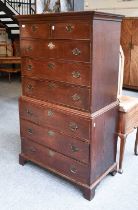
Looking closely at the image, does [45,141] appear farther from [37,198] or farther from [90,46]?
[90,46]

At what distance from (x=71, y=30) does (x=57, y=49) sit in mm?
206

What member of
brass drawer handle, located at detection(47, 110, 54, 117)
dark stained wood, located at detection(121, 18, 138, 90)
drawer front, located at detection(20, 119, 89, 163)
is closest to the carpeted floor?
drawer front, located at detection(20, 119, 89, 163)

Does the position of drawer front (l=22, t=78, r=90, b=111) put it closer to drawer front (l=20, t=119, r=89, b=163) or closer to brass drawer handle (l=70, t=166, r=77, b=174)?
drawer front (l=20, t=119, r=89, b=163)

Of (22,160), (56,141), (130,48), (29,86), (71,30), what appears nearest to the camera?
(71,30)

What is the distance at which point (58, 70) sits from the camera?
6.50 feet

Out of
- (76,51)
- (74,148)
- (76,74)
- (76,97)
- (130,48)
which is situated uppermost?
(130,48)

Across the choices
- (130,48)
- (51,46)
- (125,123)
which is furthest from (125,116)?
(130,48)

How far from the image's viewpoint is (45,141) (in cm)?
224

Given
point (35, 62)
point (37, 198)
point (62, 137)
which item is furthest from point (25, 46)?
point (37, 198)

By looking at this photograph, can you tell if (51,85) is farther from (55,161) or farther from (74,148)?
(55,161)

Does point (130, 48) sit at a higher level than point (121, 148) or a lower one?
higher

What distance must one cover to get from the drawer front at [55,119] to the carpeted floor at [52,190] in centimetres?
51

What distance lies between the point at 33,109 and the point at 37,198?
759 millimetres

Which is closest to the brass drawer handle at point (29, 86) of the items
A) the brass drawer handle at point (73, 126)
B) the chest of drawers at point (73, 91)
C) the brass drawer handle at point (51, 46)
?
the chest of drawers at point (73, 91)
